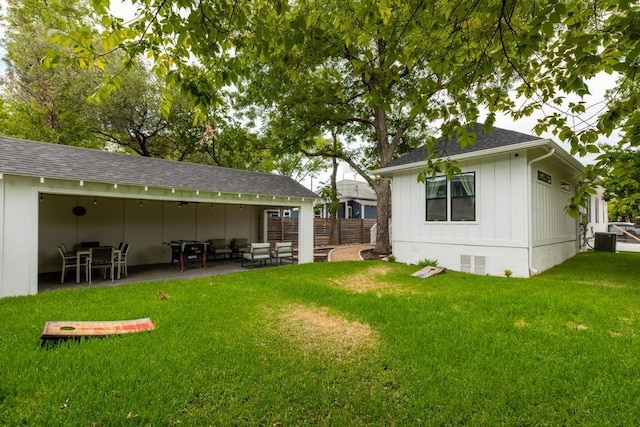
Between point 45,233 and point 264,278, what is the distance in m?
7.16

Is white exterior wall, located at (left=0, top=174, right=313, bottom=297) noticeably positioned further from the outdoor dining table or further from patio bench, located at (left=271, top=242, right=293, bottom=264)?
the outdoor dining table

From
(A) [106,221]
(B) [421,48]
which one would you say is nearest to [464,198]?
(B) [421,48]

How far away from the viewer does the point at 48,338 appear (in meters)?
3.65

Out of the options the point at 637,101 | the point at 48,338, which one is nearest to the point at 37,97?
the point at 48,338

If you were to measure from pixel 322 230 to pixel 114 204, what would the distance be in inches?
411

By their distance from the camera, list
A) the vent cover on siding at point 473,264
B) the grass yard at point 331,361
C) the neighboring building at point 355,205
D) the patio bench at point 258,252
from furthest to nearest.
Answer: the neighboring building at point 355,205 → the patio bench at point 258,252 → the vent cover on siding at point 473,264 → the grass yard at point 331,361

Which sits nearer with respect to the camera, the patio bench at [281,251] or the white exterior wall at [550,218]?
the white exterior wall at [550,218]

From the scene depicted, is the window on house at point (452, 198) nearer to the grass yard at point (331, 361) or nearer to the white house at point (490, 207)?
the white house at point (490, 207)

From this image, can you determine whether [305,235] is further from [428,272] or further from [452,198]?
[452,198]

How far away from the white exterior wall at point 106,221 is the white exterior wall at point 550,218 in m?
6.93

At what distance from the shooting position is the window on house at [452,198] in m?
8.84

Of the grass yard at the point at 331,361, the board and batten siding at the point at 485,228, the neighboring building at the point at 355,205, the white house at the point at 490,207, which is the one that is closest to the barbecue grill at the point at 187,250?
the grass yard at the point at 331,361

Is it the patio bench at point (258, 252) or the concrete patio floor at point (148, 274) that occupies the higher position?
the patio bench at point (258, 252)

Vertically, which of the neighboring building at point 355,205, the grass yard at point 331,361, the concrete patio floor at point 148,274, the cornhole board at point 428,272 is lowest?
the concrete patio floor at point 148,274
